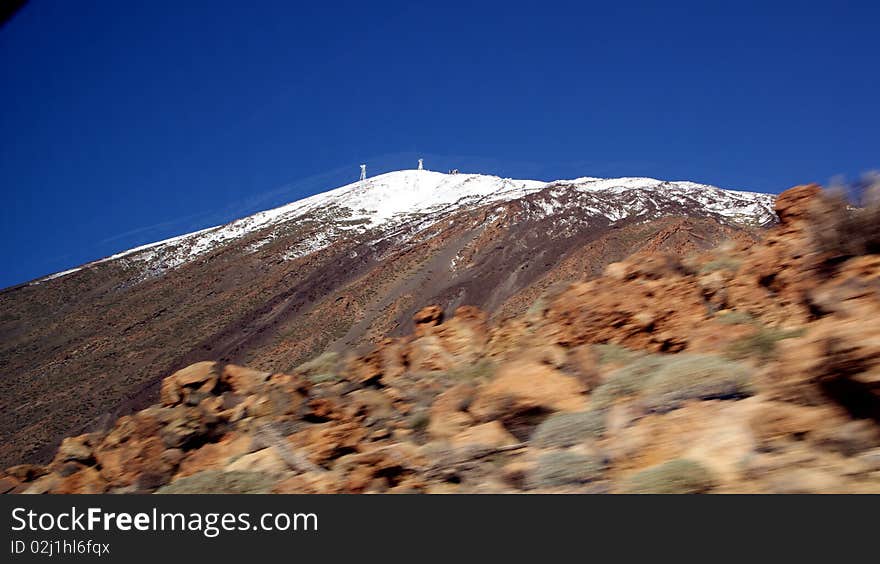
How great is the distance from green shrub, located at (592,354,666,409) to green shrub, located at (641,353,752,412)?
0.18 meters

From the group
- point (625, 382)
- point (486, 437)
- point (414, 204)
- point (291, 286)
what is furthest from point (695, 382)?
point (414, 204)

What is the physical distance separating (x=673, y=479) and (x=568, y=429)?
1.85 meters

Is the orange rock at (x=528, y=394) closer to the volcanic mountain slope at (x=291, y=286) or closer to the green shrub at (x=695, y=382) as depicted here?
the green shrub at (x=695, y=382)

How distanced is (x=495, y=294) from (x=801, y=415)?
4256 centimetres

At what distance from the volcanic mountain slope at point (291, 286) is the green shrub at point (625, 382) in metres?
27.9

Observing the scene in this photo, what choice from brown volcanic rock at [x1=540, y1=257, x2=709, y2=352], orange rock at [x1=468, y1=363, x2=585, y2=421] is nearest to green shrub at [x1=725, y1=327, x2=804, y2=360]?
brown volcanic rock at [x1=540, y1=257, x2=709, y2=352]

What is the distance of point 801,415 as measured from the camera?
16.3ft

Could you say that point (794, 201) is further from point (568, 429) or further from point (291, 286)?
point (291, 286)

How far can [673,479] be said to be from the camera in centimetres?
468

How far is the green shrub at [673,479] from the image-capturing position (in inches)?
179

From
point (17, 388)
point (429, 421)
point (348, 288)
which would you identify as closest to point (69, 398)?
point (17, 388)

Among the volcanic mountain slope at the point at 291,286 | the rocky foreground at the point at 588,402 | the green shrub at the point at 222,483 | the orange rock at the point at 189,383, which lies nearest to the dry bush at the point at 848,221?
the rocky foreground at the point at 588,402

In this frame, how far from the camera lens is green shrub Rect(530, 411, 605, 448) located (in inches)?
247

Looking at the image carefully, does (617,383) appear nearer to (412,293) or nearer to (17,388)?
(412,293)
